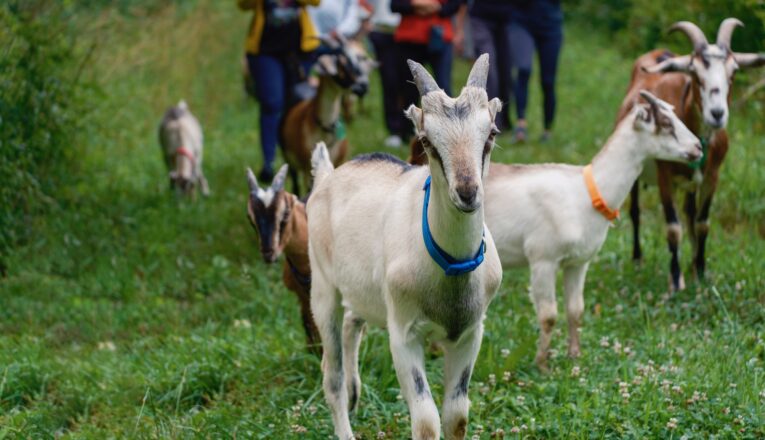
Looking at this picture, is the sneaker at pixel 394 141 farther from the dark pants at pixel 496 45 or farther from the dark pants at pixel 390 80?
the dark pants at pixel 496 45

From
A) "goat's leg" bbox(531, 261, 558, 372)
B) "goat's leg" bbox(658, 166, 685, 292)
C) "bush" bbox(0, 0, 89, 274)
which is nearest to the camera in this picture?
"goat's leg" bbox(531, 261, 558, 372)

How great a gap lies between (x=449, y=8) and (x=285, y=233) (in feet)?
17.8

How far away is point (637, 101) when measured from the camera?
294 inches

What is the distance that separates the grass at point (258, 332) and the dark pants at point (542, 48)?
51 centimetres

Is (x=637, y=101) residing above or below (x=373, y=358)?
above

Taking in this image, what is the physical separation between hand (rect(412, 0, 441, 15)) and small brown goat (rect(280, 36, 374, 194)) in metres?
1.19

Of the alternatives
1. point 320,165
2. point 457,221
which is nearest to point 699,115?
point 320,165

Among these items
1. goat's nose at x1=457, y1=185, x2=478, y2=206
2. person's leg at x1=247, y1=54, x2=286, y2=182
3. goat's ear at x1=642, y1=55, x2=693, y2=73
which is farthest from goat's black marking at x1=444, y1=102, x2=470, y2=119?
person's leg at x1=247, y1=54, x2=286, y2=182

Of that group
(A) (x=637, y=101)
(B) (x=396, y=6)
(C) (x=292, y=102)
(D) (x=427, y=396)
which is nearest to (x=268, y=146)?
(C) (x=292, y=102)

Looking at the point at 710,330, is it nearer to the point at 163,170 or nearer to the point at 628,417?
the point at 628,417

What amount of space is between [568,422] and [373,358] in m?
1.37

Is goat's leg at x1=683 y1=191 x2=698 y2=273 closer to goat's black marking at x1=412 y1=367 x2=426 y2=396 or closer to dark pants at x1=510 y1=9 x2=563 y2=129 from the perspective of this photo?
goat's black marking at x1=412 y1=367 x2=426 y2=396

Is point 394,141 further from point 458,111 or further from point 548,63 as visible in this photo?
point 458,111

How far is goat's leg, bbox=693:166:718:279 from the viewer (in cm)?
711
